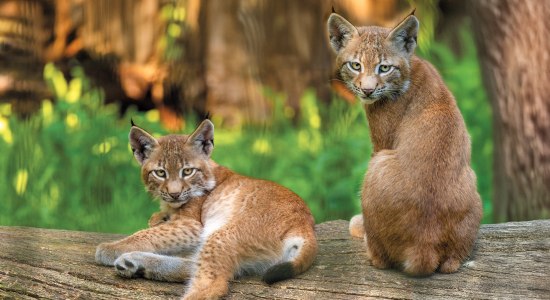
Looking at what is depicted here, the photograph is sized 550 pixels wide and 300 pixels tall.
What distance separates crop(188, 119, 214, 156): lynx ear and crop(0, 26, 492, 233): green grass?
1450 millimetres

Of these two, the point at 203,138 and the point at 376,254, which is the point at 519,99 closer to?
the point at 376,254

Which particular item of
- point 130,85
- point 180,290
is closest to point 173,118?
point 130,85

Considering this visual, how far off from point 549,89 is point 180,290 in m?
2.85

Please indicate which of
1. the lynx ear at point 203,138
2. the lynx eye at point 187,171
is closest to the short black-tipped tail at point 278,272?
the lynx eye at point 187,171

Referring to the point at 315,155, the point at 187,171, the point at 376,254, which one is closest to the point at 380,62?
the point at 376,254

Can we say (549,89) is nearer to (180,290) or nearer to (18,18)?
(180,290)

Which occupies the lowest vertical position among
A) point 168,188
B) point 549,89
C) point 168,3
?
point 168,188

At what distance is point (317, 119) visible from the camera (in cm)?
706

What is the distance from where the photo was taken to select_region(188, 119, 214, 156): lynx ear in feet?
15.4

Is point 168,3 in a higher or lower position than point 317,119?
higher

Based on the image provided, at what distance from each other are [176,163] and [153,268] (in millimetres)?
659

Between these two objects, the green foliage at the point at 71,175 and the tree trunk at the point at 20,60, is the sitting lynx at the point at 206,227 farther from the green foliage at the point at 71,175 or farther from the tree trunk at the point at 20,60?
the tree trunk at the point at 20,60

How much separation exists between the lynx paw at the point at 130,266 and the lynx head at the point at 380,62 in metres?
1.31

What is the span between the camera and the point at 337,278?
417cm
